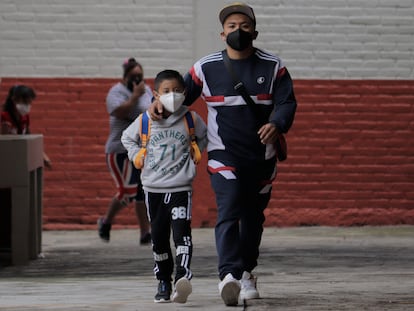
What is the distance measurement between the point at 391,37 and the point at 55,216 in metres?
4.21

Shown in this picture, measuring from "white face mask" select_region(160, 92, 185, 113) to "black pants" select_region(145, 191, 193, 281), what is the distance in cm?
53

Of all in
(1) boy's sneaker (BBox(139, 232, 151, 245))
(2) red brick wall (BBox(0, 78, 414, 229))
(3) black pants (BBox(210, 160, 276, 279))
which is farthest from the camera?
(2) red brick wall (BBox(0, 78, 414, 229))

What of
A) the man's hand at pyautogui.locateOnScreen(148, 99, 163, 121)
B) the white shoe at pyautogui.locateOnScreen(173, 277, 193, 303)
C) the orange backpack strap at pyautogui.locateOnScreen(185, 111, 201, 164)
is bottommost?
the white shoe at pyautogui.locateOnScreen(173, 277, 193, 303)

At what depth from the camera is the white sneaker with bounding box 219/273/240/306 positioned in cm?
769

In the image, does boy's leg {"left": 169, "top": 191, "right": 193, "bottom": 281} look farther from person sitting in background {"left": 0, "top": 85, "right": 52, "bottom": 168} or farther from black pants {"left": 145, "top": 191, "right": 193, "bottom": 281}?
person sitting in background {"left": 0, "top": 85, "right": 52, "bottom": 168}

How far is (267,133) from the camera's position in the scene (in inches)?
310

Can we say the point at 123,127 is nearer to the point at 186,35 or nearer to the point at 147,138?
the point at 186,35

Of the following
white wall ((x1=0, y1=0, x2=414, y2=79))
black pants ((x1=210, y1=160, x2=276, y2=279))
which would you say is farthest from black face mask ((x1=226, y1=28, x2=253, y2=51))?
white wall ((x1=0, y1=0, x2=414, y2=79))

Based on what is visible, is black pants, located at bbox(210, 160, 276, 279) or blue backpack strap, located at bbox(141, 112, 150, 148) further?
blue backpack strap, located at bbox(141, 112, 150, 148)

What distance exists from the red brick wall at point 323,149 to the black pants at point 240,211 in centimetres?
620

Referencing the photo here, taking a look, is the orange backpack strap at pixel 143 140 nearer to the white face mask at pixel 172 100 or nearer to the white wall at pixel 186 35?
the white face mask at pixel 172 100

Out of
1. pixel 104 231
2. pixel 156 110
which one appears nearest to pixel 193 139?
pixel 156 110

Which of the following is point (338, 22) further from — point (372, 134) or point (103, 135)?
point (103, 135)

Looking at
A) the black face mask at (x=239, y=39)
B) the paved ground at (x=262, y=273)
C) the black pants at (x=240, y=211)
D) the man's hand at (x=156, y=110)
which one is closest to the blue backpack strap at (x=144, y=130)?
the man's hand at (x=156, y=110)
